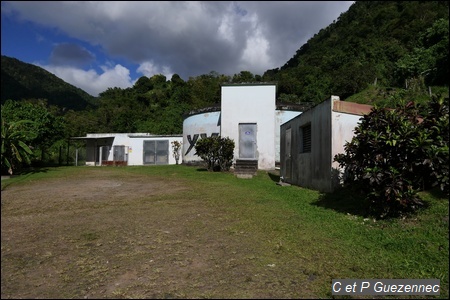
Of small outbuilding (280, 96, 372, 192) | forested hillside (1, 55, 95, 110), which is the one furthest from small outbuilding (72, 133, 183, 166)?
forested hillside (1, 55, 95, 110)

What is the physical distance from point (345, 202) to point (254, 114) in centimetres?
968

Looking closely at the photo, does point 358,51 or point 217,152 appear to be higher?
point 358,51

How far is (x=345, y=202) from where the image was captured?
6.15 meters

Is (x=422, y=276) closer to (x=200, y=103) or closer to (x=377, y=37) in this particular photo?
(x=200, y=103)

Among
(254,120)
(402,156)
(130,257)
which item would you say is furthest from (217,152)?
(130,257)

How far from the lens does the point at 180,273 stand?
2938mm

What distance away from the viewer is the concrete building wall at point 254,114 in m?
15.2

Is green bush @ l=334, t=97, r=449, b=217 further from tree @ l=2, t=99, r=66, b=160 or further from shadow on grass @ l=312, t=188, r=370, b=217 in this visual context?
tree @ l=2, t=99, r=66, b=160

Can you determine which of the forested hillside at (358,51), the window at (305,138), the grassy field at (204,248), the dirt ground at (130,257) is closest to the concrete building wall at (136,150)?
the window at (305,138)

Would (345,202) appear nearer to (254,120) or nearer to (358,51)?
(254,120)

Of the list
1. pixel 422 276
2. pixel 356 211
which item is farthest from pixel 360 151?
pixel 422 276

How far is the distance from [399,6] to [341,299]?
51428mm

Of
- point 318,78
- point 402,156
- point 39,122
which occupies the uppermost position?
point 318,78

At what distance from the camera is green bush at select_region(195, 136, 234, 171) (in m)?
14.5
